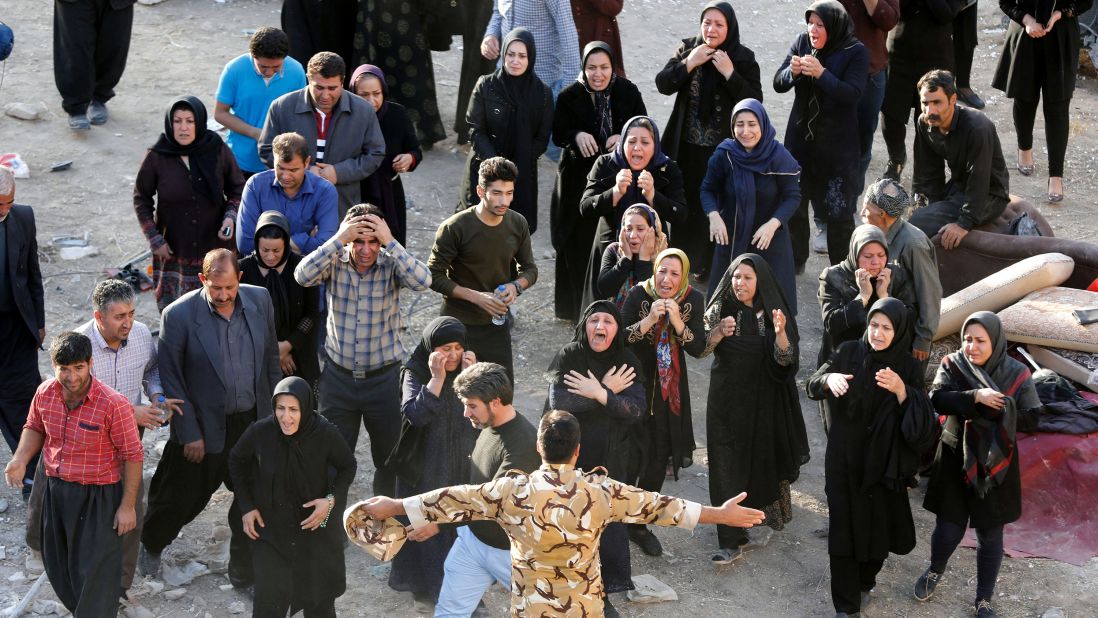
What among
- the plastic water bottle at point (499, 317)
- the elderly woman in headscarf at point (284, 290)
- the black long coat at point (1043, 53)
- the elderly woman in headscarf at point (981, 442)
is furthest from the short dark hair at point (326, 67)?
the black long coat at point (1043, 53)

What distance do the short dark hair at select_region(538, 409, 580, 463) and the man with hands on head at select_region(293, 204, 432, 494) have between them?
65.4 inches

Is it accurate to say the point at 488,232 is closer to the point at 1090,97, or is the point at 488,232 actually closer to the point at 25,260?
the point at 25,260

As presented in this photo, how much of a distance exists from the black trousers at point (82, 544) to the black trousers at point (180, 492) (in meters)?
0.50

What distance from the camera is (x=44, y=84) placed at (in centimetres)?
1097

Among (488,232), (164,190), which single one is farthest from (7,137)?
(488,232)

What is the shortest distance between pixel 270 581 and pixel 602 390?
66.1 inches

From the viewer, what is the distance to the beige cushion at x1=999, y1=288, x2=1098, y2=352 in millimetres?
7832

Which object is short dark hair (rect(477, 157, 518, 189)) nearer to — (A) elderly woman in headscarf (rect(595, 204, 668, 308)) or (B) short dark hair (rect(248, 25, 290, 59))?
(A) elderly woman in headscarf (rect(595, 204, 668, 308))

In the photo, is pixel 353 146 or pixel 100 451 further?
pixel 353 146

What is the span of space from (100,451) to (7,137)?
205 inches

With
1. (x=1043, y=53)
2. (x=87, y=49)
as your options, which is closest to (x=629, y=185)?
(x=1043, y=53)

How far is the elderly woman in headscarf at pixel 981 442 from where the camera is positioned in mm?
6371

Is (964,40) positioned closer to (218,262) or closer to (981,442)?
(981,442)

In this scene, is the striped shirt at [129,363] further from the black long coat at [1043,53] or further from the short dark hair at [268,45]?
the black long coat at [1043,53]
